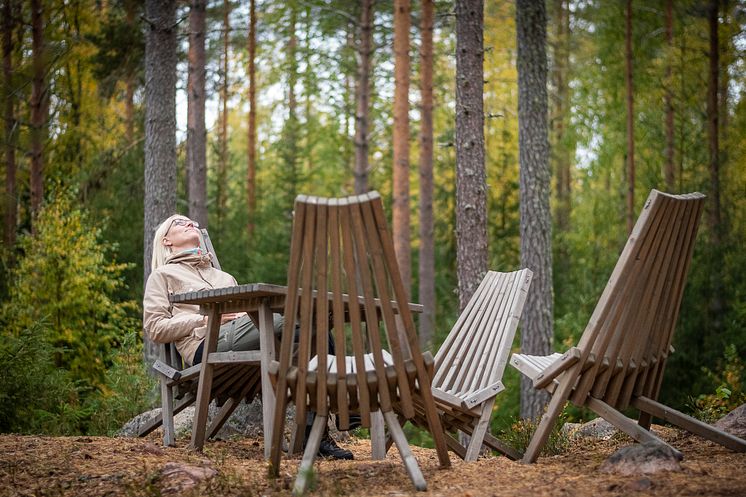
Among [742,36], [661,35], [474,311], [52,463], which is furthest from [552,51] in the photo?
[52,463]

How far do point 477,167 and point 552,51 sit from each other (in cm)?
1301

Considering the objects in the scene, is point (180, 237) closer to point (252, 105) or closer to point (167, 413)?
point (167, 413)

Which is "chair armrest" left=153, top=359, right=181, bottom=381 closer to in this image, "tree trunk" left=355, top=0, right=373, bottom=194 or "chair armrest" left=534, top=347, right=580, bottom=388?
"chair armrest" left=534, top=347, right=580, bottom=388

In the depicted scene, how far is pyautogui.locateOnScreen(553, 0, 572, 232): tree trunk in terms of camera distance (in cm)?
1981

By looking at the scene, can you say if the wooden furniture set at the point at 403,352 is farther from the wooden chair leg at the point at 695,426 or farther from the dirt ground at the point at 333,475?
the dirt ground at the point at 333,475

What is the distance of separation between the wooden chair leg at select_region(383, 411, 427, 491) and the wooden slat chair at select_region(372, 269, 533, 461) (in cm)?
78

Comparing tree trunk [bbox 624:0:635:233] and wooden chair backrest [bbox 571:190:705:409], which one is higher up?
tree trunk [bbox 624:0:635:233]

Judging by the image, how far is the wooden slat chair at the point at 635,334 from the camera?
428 centimetres

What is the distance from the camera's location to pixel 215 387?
→ 5227 millimetres

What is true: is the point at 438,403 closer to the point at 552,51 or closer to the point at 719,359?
the point at 719,359

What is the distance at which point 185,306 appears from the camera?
5570 mm

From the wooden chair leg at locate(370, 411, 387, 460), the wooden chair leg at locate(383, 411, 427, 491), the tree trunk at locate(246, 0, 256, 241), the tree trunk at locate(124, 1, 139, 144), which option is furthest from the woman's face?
the tree trunk at locate(246, 0, 256, 241)

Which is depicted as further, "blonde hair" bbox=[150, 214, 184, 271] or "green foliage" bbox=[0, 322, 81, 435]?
"green foliage" bbox=[0, 322, 81, 435]

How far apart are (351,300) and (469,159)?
5409 mm
